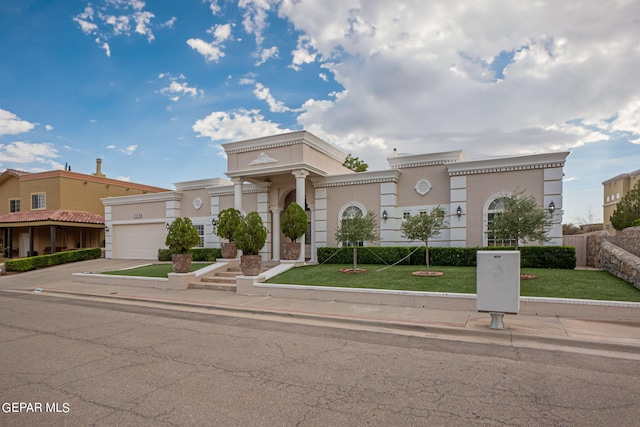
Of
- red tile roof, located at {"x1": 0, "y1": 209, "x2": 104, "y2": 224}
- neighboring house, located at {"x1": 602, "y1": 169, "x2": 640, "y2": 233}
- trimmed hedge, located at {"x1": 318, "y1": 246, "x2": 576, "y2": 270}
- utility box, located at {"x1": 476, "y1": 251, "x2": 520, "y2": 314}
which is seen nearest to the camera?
utility box, located at {"x1": 476, "y1": 251, "x2": 520, "y2": 314}

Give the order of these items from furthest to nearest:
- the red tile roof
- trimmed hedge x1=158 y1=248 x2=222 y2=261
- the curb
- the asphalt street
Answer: the red tile roof → trimmed hedge x1=158 y1=248 x2=222 y2=261 → the curb → the asphalt street

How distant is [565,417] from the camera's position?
3936mm

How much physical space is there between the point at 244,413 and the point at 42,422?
2.09 m

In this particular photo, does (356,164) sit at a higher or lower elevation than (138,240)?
higher

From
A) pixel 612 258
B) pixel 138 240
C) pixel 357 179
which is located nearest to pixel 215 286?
pixel 357 179

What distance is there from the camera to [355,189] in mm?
18000

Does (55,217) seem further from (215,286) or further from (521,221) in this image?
(521,221)

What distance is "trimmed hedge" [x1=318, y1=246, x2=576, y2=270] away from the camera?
13.1 metres

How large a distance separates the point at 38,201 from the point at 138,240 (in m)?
11.4

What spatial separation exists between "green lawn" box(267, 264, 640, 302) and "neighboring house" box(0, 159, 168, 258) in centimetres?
2188

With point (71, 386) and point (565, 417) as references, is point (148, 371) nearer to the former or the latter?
point (71, 386)

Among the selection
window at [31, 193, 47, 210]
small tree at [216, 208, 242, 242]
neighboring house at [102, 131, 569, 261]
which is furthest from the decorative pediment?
window at [31, 193, 47, 210]

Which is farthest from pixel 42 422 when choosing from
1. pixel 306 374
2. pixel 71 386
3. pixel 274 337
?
→ pixel 274 337

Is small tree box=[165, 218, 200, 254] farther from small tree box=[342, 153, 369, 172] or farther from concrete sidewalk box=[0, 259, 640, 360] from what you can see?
small tree box=[342, 153, 369, 172]
